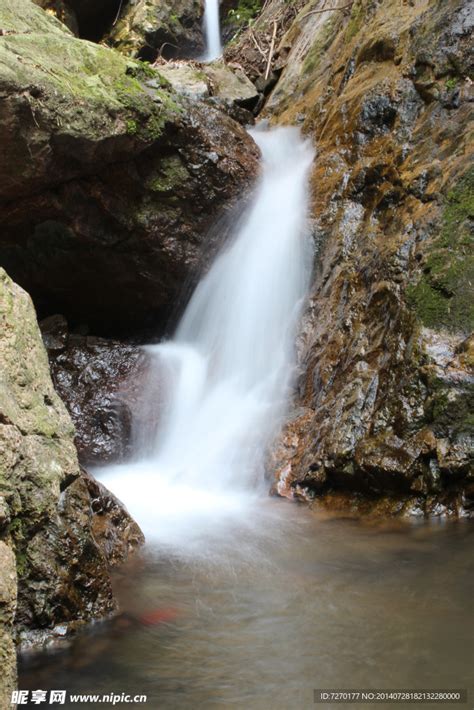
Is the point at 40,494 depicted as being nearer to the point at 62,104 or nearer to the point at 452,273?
the point at 452,273

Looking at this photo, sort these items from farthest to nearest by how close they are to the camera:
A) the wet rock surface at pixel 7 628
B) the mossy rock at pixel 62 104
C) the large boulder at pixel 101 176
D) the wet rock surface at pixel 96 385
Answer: the wet rock surface at pixel 96 385 → the large boulder at pixel 101 176 → the mossy rock at pixel 62 104 → the wet rock surface at pixel 7 628

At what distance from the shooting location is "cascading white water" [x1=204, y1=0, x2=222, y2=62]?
15904 millimetres

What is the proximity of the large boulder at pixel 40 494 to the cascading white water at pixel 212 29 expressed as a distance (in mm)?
14905

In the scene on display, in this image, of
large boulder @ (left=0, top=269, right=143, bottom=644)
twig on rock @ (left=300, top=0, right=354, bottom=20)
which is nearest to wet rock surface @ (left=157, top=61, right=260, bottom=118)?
twig on rock @ (left=300, top=0, right=354, bottom=20)

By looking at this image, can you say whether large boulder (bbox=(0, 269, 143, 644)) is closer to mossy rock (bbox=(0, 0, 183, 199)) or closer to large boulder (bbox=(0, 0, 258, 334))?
mossy rock (bbox=(0, 0, 183, 199))

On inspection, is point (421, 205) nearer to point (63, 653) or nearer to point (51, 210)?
point (51, 210)

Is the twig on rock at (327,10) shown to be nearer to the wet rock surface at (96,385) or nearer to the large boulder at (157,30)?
the large boulder at (157,30)

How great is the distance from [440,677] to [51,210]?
21.7ft

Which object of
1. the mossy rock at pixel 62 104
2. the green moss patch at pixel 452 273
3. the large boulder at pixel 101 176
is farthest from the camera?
the large boulder at pixel 101 176

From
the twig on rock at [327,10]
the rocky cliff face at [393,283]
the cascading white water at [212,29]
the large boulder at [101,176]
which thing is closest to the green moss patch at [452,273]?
the rocky cliff face at [393,283]

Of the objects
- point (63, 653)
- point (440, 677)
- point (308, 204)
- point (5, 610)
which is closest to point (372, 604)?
point (440, 677)

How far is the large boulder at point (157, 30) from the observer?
14570 mm

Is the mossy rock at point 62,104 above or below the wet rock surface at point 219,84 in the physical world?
below

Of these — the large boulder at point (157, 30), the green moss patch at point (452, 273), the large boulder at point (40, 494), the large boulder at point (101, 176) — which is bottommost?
the large boulder at point (40, 494)
